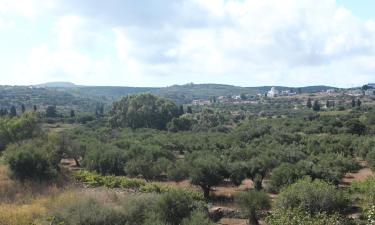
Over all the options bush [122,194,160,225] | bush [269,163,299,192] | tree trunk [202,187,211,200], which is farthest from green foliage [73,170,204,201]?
bush [122,194,160,225]

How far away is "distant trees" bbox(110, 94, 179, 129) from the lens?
110812mm

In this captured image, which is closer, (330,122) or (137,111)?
(330,122)

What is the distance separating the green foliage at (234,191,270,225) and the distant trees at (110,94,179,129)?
79.8m

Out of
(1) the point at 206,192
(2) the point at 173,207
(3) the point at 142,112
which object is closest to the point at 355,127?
(3) the point at 142,112

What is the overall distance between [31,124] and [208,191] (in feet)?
106

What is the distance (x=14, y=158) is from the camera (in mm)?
36906

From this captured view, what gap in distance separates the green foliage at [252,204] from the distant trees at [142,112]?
262ft

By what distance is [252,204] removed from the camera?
30859 millimetres

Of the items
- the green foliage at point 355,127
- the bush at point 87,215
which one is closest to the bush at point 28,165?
the bush at point 87,215

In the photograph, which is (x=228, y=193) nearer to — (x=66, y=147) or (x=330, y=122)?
(x=66, y=147)

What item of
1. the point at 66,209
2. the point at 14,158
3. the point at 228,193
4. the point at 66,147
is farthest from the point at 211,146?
the point at 66,209

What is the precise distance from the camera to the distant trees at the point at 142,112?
364ft

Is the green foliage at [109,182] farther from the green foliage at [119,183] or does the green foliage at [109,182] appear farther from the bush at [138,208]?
the bush at [138,208]

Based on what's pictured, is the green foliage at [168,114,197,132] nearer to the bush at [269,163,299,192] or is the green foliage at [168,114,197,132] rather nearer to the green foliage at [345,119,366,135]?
the green foliage at [345,119,366,135]
